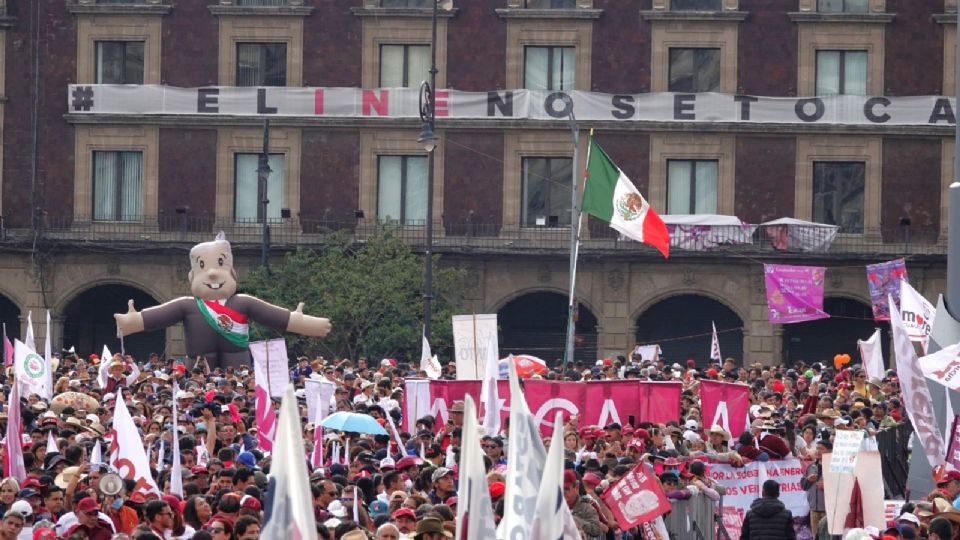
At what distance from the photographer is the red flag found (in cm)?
1694

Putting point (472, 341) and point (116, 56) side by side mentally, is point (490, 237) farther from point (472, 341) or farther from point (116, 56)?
point (472, 341)

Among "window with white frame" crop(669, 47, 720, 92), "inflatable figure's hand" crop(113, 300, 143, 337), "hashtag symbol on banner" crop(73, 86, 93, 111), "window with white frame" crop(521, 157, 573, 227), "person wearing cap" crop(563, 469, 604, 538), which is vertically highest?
"window with white frame" crop(669, 47, 720, 92)

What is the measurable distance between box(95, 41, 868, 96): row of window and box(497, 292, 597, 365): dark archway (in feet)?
18.0

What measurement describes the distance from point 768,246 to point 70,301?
17215 mm

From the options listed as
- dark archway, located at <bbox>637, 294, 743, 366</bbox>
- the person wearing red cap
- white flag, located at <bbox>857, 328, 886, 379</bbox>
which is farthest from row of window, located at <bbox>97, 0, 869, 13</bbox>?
the person wearing red cap

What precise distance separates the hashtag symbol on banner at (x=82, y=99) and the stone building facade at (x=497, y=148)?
0.23 meters

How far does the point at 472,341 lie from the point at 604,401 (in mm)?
7554

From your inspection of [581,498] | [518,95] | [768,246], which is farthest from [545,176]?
[581,498]

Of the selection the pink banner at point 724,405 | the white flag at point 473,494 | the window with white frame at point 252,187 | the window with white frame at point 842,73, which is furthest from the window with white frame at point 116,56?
the white flag at point 473,494

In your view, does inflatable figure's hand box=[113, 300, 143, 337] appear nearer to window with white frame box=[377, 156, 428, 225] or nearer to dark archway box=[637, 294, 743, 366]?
window with white frame box=[377, 156, 428, 225]

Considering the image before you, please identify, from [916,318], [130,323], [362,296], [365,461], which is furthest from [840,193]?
[365,461]

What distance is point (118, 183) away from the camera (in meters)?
51.2

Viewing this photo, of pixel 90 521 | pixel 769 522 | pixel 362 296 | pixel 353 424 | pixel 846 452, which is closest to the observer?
pixel 90 521

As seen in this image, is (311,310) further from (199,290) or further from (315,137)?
(199,290)
